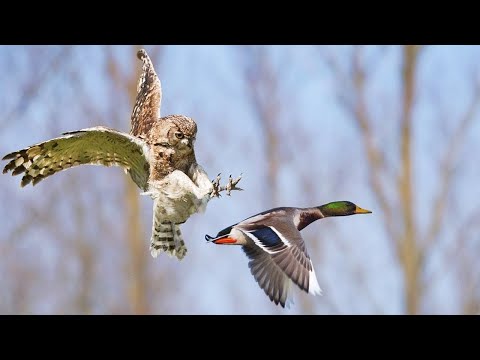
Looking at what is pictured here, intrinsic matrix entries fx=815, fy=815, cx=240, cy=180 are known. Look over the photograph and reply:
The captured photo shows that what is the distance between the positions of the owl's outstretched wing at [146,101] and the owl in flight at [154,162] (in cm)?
11

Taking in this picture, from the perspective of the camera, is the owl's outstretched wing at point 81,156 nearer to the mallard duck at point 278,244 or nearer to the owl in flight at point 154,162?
the owl in flight at point 154,162

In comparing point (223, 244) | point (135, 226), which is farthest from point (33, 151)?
point (135, 226)

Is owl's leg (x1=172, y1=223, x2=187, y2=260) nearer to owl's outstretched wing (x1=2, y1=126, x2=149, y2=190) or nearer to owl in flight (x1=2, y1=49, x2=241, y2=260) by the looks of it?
owl in flight (x1=2, y1=49, x2=241, y2=260)

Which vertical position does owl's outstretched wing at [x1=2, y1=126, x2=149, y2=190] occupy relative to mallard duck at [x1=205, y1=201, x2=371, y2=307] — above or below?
above

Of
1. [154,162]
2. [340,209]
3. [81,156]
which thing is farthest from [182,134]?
[340,209]

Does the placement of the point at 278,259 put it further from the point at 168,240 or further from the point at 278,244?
the point at 168,240

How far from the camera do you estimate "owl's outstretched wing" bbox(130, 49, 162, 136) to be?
166 inches

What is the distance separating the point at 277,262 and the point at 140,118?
3.61 ft

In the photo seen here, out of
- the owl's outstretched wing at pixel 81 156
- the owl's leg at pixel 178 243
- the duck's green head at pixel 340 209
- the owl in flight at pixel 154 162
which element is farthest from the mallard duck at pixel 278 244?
the owl's outstretched wing at pixel 81 156

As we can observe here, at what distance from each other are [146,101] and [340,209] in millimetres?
1267

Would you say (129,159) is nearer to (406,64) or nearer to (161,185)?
(161,185)

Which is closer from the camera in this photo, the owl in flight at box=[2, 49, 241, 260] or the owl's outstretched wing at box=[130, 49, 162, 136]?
the owl in flight at box=[2, 49, 241, 260]

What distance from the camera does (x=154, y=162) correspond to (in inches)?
145

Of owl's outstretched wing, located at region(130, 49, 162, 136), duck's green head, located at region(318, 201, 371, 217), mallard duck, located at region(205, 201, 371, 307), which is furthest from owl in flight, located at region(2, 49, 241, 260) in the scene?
duck's green head, located at region(318, 201, 371, 217)
